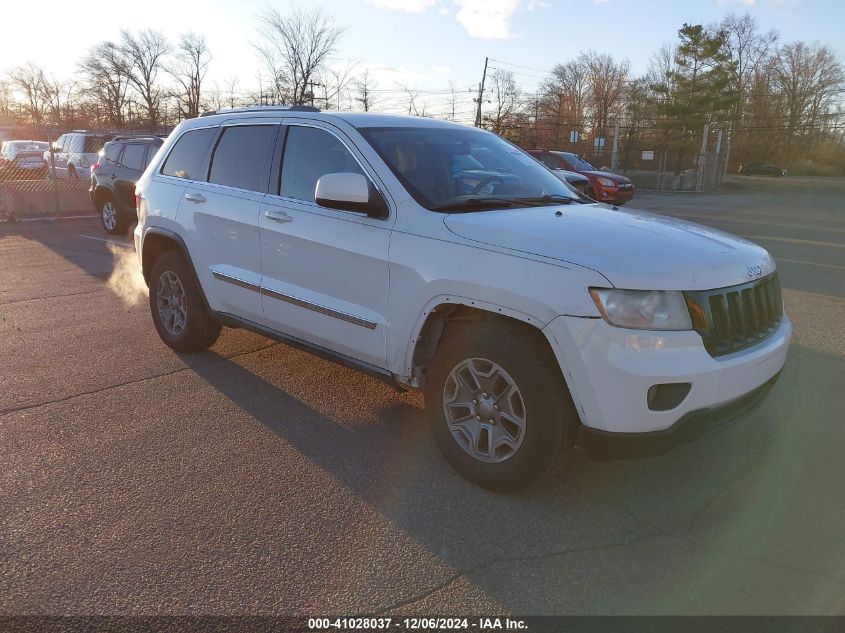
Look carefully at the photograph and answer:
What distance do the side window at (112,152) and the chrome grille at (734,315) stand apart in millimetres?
12065

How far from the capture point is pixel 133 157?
12.0 meters

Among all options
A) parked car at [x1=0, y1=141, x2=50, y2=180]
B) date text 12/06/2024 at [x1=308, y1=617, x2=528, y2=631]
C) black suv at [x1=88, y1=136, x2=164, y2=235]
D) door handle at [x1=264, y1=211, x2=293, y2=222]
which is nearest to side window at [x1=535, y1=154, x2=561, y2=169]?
black suv at [x1=88, y1=136, x2=164, y2=235]

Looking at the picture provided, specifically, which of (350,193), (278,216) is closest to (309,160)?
(278,216)

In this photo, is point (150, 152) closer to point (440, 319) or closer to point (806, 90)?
point (440, 319)

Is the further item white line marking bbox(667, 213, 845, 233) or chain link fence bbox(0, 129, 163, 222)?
white line marking bbox(667, 213, 845, 233)

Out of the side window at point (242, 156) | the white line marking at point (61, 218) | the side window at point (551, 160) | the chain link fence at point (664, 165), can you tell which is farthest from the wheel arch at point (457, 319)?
the chain link fence at point (664, 165)

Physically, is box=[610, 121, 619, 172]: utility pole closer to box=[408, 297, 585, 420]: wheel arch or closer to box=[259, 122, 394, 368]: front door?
box=[259, 122, 394, 368]: front door

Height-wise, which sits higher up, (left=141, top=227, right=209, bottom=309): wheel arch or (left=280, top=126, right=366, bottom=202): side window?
(left=280, top=126, right=366, bottom=202): side window

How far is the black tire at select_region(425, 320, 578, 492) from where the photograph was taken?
9.52ft

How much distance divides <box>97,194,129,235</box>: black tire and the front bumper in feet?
37.8

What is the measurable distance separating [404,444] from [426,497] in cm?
62

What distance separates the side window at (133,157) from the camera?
11.8 meters

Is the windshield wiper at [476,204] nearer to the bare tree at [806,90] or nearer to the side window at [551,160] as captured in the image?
the side window at [551,160]

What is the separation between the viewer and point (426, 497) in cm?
322
